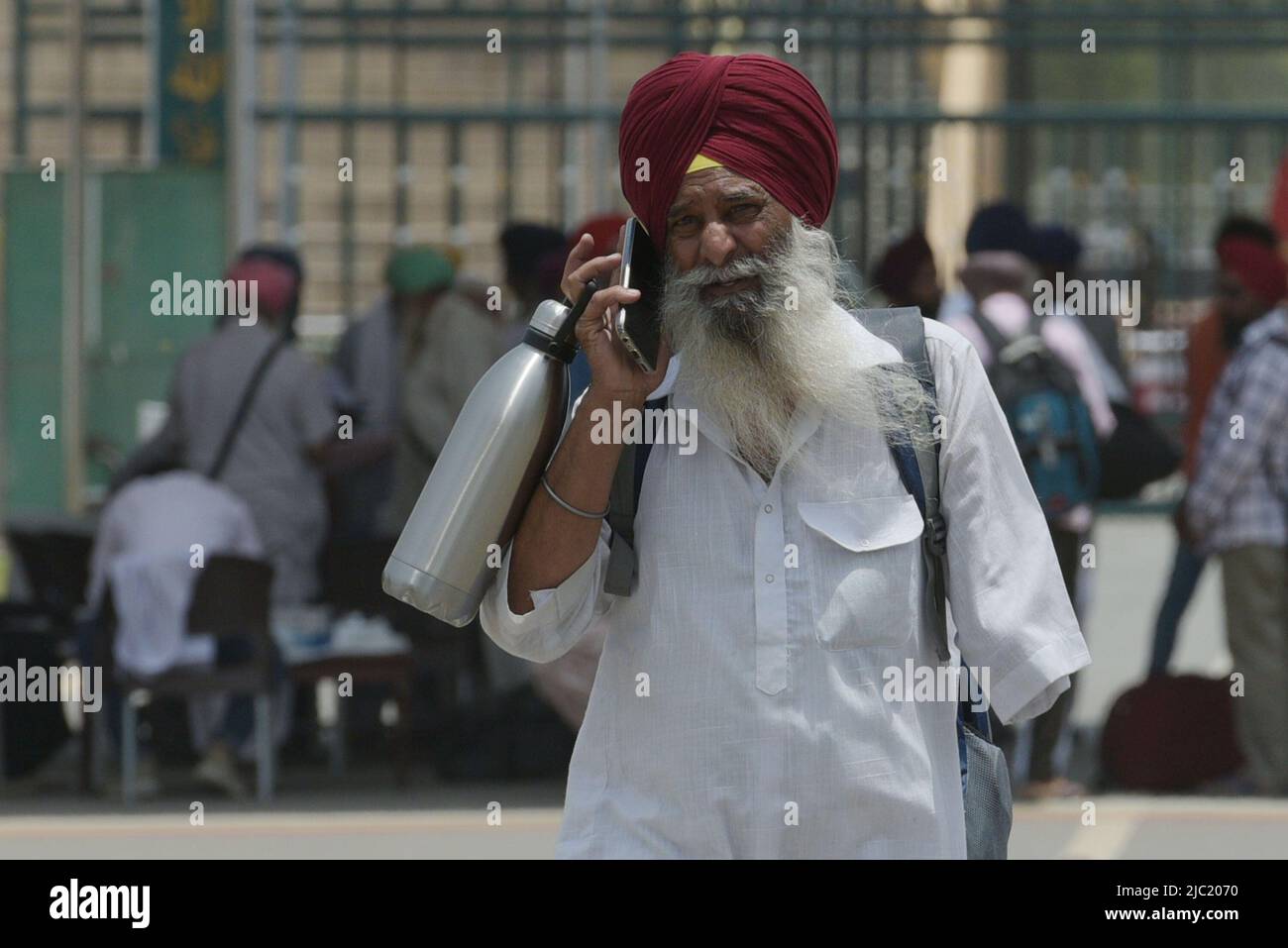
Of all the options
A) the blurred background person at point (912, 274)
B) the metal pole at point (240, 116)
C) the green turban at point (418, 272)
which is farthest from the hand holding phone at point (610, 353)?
the metal pole at point (240, 116)

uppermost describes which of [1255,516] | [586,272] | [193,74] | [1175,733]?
[193,74]

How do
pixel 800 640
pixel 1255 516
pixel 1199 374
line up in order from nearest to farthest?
pixel 800 640 → pixel 1255 516 → pixel 1199 374

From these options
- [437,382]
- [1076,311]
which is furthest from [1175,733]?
[437,382]

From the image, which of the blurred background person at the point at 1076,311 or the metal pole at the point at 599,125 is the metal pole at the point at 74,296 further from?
the blurred background person at the point at 1076,311

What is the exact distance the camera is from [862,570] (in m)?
2.72

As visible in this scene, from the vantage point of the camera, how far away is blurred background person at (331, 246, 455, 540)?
871 centimetres

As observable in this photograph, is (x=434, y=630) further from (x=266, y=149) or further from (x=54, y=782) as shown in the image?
(x=266, y=149)

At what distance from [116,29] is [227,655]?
5.59 m

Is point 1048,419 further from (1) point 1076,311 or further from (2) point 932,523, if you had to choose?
(2) point 932,523

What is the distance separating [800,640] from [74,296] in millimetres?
7082

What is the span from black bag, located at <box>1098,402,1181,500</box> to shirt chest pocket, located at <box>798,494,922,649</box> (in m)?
4.78
